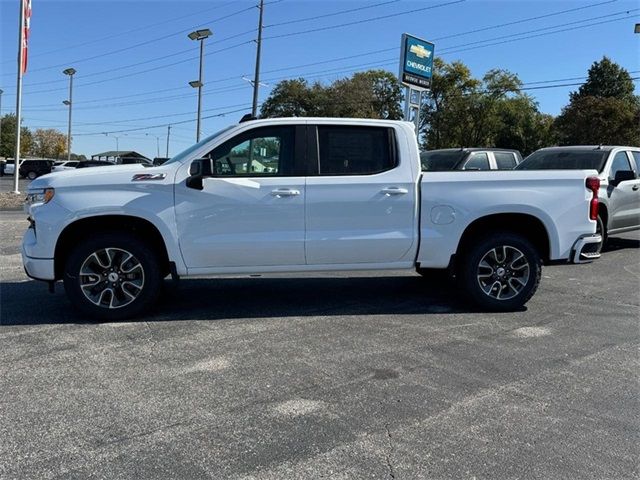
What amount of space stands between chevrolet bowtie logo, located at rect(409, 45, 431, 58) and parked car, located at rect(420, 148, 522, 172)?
8.47ft

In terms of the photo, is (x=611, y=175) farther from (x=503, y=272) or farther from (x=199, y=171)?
(x=199, y=171)

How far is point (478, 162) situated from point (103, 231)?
9.01m

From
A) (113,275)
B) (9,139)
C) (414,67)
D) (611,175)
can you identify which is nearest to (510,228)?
(113,275)

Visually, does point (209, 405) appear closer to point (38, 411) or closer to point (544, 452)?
point (38, 411)

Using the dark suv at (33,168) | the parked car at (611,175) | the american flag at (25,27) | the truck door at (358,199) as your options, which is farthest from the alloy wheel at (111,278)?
the dark suv at (33,168)

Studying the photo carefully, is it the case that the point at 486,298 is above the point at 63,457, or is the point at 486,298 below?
above

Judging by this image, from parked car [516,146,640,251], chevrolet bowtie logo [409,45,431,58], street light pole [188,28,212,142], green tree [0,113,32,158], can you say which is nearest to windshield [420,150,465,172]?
parked car [516,146,640,251]

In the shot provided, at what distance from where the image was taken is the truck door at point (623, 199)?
1002 centimetres

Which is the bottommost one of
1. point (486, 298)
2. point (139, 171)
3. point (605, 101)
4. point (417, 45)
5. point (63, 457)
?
point (63, 457)

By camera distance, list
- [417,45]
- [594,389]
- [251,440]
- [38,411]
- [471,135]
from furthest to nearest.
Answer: [471,135], [417,45], [594,389], [38,411], [251,440]

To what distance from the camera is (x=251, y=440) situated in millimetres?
3252

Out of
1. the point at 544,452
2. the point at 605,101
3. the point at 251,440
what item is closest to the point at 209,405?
the point at 251,440

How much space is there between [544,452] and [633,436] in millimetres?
652

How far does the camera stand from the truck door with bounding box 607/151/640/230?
10016 millimetres
